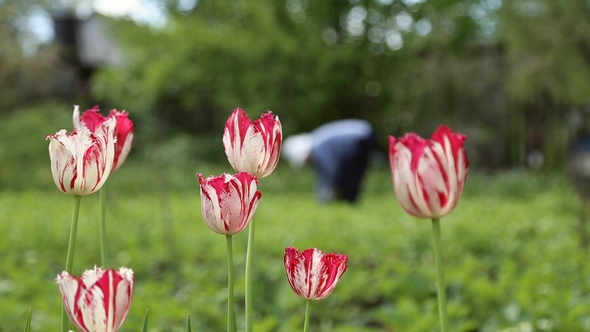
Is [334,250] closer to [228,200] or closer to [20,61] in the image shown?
[228,200]

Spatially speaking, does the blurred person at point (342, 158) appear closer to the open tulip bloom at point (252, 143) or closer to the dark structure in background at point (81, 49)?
the open tulip bloom at point (252, 143)

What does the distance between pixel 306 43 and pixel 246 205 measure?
15.1 metres

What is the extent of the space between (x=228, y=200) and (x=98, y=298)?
0.67 feet

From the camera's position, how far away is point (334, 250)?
200 inches

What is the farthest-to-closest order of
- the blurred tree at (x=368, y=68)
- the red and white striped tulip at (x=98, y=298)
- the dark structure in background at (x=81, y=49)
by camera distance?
the dark structure in background at (x=81, y=49) → the blurred tree at (x=368, y=68) → the red and white striped tulip at (x=98, y=298)

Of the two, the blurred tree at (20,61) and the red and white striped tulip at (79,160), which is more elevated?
the blurred tree at (20,61)

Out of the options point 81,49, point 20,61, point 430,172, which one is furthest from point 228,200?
point 81,49

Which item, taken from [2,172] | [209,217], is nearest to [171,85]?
[2,172]

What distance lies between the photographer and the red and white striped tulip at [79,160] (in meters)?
0.97

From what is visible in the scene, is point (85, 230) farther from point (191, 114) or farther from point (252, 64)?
point (191, 114)

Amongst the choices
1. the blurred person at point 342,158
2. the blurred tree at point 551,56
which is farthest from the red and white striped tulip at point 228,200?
the blurred tree at point 551,56

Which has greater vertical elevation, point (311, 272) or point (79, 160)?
point (79, 160)

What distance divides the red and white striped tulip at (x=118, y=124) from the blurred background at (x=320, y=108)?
12.2ft

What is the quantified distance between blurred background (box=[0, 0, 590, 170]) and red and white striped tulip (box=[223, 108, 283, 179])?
14383 mm
